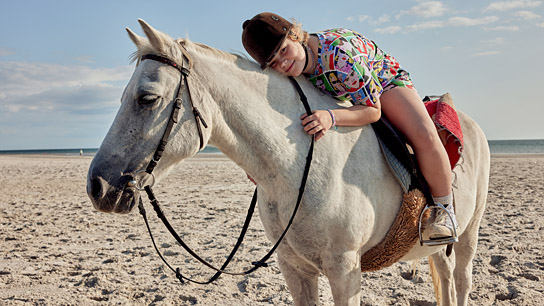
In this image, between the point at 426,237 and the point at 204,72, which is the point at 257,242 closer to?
the point at 426,237

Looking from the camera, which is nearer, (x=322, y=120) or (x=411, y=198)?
(x=322, y=120)

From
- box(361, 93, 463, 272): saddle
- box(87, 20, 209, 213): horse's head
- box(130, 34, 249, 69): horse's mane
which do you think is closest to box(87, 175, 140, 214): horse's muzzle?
box(87, 20, 209, 213): horse's head

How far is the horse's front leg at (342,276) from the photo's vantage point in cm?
185

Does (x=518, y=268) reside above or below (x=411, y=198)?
below

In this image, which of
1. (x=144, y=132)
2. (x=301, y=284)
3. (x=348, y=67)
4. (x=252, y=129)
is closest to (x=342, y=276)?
(x=301, y=284)

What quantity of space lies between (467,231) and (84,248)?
4.69m

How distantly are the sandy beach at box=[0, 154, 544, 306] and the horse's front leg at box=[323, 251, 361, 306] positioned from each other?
1.79 meters

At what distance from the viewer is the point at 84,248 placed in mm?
5227

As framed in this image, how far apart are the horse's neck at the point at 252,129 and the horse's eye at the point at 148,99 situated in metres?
0.24

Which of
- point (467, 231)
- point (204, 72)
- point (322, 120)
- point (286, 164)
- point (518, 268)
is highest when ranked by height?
point (204, 72)

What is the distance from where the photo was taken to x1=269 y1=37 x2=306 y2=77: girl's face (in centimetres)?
193

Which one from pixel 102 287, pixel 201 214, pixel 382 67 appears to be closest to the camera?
pixel 382 67

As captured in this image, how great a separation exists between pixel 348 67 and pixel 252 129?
0.58 meters

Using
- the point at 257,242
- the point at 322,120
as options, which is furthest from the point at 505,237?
the point at 322,120
